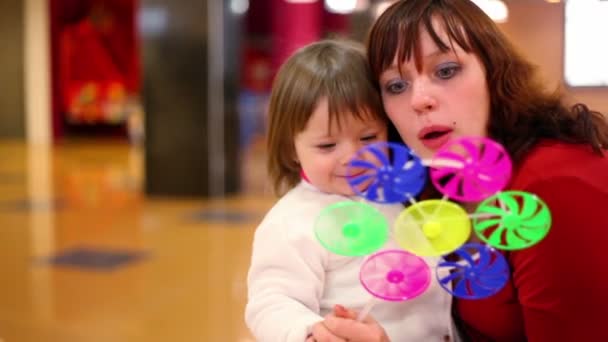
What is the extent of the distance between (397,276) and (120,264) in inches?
122

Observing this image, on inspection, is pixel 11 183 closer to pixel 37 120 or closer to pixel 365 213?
pixel 37 120

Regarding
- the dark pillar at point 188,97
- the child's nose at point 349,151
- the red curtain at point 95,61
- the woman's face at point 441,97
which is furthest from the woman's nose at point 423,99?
the red curtain at point 95,61

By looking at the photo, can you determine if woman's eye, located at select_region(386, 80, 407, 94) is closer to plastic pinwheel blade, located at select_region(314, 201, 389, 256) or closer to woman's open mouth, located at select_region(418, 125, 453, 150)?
woman's open mouth, located at select_region(418, 125, 453, 150)

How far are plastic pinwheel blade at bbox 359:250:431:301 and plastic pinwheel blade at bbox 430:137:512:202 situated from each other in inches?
4.6

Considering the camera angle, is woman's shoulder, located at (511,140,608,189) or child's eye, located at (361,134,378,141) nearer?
woman's shoulder, located at (511,140,608,189)

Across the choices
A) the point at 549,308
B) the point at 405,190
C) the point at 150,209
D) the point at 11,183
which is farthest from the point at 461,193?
the point at 11,183

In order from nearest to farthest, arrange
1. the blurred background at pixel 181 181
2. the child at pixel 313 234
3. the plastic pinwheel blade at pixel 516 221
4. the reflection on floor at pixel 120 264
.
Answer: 1. the plastic pinwheel blade at pixel 516 221
2. the child at pixel 313 234
3. the reflection on floor at pixel 120 264
4. the blurred background at pixel 181 181

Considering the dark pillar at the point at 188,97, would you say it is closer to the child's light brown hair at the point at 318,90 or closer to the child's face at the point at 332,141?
the child's light brown hair at the point at 318,90

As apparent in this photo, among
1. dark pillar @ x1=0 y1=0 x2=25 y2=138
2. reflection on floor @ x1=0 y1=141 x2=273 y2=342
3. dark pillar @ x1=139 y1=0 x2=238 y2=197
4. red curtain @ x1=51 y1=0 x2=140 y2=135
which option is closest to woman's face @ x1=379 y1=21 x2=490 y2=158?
reflection on floor @ x1=0 y1=141 x2=273 y2=342

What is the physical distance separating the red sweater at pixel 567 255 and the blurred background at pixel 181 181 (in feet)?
0.95

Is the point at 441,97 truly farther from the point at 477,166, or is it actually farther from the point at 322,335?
the point at 322,335

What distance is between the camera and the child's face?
47.7 inches

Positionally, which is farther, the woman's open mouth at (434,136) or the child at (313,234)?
the child at (313,234)

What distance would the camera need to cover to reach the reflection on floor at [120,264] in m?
2.89
